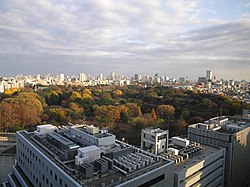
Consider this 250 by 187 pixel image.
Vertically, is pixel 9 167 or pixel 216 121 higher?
pixel 216 121

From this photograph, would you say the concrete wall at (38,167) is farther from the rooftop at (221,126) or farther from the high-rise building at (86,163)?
the rooftop at (221,126)

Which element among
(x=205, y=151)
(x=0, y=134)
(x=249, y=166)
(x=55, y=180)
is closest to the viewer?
(x=55, y=180)

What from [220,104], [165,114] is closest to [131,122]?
[165,114]

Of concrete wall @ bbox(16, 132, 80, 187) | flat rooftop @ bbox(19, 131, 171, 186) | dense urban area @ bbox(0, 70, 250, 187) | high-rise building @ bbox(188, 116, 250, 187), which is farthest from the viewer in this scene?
high-rise building @ bbox(188, 116, 250, 187)

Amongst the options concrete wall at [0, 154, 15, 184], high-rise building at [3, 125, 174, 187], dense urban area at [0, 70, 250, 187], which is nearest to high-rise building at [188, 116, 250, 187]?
dense urban area at [0, 70, 250, 187]

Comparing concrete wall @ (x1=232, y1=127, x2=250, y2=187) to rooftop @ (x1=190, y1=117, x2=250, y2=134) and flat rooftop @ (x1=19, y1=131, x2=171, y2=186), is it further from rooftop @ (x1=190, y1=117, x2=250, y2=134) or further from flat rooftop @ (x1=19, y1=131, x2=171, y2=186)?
flat rooftop @ (x1=19, y1=131, x2=171, y2=186)

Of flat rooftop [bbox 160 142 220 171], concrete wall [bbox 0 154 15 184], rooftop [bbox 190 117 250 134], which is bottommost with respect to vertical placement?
concrete wall [bbox 0 154 15 184]

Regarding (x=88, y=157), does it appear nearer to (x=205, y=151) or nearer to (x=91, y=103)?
(x=205, y=151)
